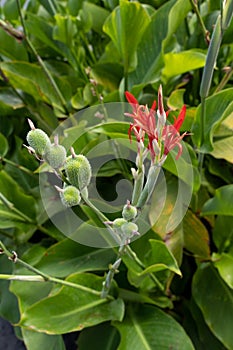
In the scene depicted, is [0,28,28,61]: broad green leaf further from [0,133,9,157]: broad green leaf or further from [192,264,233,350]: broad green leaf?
[192,264,233,350]: broad green leaf

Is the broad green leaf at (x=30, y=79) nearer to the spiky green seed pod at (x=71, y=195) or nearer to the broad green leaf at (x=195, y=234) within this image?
the broad green leaf at (x=195, y=234)

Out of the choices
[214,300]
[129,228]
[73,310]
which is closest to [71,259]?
[73,310]

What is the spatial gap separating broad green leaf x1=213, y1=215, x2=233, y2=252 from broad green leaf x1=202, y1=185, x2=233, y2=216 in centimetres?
4

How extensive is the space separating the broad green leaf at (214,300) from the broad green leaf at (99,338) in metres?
0.11

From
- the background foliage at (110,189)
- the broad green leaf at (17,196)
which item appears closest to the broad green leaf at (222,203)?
the background foliage at (110,189)

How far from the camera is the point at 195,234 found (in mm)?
553

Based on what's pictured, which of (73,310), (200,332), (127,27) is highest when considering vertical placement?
(127,27)

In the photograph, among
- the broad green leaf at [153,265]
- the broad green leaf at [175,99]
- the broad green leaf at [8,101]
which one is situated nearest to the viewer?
the broad green leaf at [153,265]

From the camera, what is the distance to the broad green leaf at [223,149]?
53 cm

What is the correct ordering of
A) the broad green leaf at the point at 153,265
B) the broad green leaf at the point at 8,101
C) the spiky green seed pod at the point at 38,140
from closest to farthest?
the spiky green seed pod at the point at 38,140 → the broad green leaf at the point at 153,265 → the broad green leaf at the point at 8,101

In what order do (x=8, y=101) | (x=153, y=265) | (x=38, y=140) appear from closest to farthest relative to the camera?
1. (x=38, y=140)
2. (x=153, y=265)
3. (x=8, y=101)

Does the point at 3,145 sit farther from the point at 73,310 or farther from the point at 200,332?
the point at 200,332

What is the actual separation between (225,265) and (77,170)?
1.02ft

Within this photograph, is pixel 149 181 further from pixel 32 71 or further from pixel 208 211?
pixel 32 71
